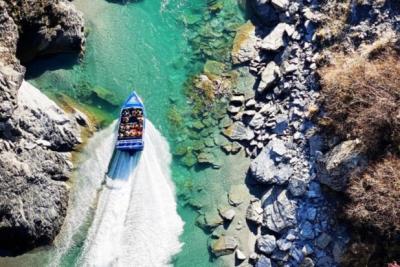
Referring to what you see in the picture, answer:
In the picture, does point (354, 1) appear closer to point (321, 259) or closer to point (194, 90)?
point (194, 90)

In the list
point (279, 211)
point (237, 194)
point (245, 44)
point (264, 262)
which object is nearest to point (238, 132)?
point (237, 194)

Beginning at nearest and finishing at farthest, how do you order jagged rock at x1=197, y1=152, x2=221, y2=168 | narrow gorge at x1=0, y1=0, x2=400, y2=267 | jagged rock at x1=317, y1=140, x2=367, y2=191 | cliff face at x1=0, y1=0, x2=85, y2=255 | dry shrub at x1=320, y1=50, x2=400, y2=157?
dry shrub at x1=320, y1=50, x2=400, y2=157 < jagged rock at x1=317, y1=140, x2=367, y2=191 < narrow gorge at x1=0, y1=0, x2=400, y2=267 < cliff face at x1=0, y1=0, x2=85, y2=255 < jagged rock at x1=197, y1=152, x2=221, y2=168

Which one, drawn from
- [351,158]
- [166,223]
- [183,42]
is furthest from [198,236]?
[183,42]

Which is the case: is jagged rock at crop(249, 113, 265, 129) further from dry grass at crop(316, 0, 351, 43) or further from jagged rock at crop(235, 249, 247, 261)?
jagged rock at crop(235, 249, 247, 261)

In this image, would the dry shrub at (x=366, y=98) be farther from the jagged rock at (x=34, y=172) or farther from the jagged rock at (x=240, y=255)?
the jagged rock at (x=34, y=172)

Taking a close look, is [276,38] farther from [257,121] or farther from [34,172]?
[34,172]

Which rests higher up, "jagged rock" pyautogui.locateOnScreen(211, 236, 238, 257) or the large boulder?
the large boulder

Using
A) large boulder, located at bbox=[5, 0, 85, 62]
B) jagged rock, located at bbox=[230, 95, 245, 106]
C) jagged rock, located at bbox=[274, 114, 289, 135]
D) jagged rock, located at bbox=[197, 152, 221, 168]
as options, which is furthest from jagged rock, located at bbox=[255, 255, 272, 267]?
large boulder, located at bbox=[5, 0, 85, 62]
